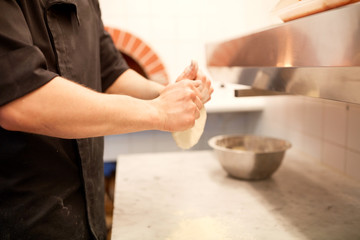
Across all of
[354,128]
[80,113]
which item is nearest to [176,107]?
[80,113]

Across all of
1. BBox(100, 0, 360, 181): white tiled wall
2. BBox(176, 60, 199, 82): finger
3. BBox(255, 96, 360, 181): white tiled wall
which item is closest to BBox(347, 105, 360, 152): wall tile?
BBox(255, 96, 360, 181): white tiled wall

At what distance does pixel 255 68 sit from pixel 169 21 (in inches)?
59.2

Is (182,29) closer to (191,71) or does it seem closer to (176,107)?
(191,71)

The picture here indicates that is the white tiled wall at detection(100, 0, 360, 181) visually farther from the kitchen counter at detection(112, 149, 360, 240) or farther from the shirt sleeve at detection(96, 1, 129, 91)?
the shirt sleeve at detection(96, 1, 129, 91)

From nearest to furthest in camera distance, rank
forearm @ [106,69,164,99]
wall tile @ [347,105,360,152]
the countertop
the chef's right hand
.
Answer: the chef's right hand
forearm @ [106,69,164,99]
wall tile @ [347,105,360,152]
the countertop

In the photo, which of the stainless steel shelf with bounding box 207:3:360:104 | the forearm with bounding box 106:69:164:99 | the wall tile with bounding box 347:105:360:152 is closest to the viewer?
the stainless steel shelf with bounding box 207:3:360:104

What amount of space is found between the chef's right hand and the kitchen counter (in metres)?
0.28

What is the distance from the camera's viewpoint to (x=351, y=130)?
1144 mm

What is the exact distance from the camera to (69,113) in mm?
570

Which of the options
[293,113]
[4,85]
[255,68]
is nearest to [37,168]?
[4,85]

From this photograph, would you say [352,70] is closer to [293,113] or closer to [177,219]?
[177,219]

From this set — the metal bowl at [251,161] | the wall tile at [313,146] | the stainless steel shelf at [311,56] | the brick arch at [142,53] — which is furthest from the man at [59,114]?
the brick arch at [142,53]

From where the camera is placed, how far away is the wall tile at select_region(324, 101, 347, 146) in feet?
3.90

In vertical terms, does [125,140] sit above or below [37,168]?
below
